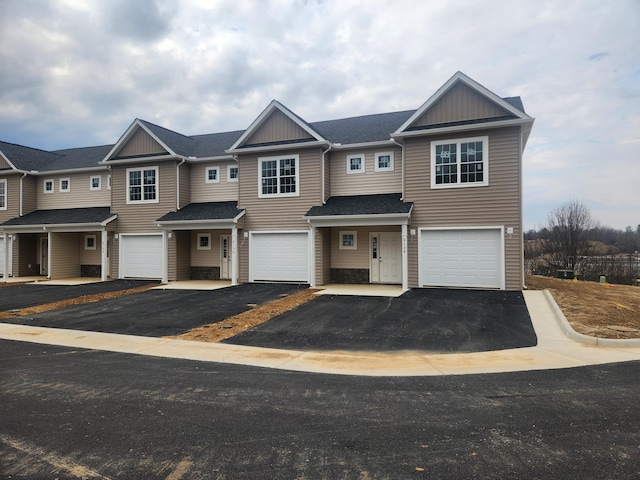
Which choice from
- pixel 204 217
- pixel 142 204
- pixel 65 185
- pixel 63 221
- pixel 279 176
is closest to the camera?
pixel 279 176

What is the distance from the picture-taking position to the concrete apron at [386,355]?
6.39 m

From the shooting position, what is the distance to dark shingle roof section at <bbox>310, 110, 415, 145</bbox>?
17.9m

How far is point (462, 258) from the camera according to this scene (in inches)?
591

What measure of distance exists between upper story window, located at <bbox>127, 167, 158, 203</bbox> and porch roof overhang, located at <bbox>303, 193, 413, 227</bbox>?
8913 mm

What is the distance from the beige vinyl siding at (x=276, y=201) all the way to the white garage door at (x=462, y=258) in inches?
208

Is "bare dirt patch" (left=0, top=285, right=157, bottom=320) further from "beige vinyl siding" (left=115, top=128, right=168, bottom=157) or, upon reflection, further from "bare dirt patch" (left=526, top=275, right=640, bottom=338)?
"bare dirt patch" (left=526, top=275, right=640, bottom=338)

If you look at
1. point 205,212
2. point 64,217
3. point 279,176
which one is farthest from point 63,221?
point 279,176

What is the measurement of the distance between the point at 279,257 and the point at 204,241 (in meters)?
4.99

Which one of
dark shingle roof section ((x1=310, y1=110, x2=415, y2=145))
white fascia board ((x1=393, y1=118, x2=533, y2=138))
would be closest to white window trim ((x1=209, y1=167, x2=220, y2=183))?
dark shingle roof section ((x1=310, y1=110, x2=415, y2=145))

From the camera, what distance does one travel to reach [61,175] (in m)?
23.2

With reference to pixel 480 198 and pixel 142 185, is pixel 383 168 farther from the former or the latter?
pixel 142 185

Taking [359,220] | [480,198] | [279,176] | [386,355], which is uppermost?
[279,176]

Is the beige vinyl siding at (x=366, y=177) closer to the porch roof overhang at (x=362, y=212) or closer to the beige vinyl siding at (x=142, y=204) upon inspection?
the porch roof overhang at (x=362, y=212)

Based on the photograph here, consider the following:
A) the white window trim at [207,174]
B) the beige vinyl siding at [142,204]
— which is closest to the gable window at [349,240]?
the white window trim at [207,174]
